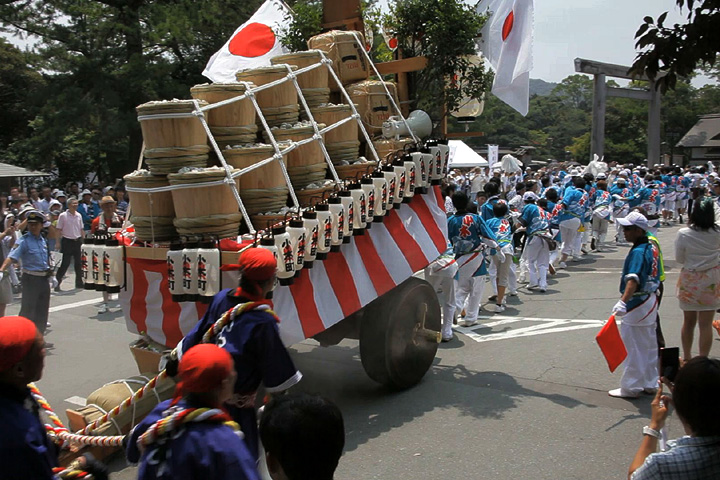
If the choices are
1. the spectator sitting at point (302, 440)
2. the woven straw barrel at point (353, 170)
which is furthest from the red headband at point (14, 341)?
the woven straw barrel at point (353, 170)

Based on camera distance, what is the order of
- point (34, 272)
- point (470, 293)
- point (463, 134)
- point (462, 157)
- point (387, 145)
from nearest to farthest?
point (387, 145) < point (463, 134) < point (34, 272) < point (470, 293) < point (462, 157)

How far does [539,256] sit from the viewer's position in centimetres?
1186

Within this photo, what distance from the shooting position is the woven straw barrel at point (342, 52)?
7324 millimetres

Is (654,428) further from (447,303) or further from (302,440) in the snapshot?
(447,303)

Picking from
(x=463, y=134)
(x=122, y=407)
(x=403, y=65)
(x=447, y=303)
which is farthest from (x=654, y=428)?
(x=447, y=303)

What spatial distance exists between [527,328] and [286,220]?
485 cm

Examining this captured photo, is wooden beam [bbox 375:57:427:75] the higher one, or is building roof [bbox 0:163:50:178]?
wooden beam [bbox 375:57:427:75]

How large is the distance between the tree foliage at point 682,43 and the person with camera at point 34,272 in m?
7.36

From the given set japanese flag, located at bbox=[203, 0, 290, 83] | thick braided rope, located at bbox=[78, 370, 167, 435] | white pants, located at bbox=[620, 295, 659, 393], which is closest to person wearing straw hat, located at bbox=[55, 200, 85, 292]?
japanese flag, located at bbox=[203, 0, 290, 83]

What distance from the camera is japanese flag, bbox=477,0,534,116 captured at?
Answer: 741 cm

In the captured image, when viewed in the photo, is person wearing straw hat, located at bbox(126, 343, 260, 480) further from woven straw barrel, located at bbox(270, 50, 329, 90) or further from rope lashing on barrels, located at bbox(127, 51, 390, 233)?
woven straw barrel, located at bbox(270, 50, 329, 90)

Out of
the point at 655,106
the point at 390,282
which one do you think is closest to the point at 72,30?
the point at 390,282

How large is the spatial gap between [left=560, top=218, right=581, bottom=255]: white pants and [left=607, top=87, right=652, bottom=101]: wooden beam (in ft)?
68.8

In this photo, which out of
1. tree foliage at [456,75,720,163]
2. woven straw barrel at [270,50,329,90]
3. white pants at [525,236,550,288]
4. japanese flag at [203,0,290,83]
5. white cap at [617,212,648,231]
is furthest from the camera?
tree foliage at [456,75,720,163]
